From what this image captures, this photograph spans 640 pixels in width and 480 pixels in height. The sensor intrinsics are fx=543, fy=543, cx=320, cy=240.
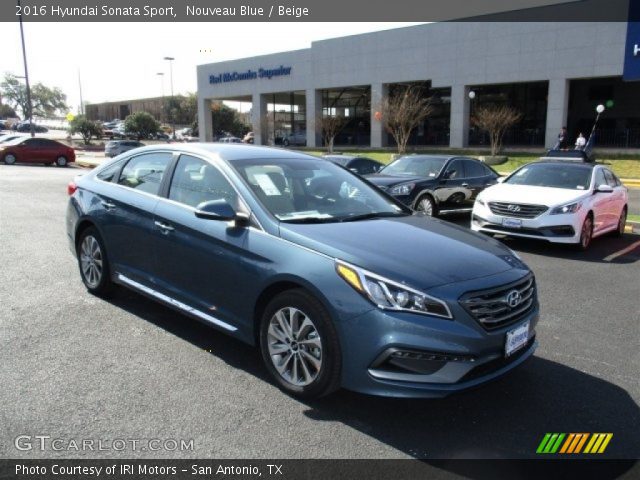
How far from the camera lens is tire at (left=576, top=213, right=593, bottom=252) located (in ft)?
28.3

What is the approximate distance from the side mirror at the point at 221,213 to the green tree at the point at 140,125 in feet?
198

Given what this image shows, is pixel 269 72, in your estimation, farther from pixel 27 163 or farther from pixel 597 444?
pixel 597 444

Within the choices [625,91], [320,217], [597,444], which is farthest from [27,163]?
[625,91]

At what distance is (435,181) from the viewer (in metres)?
11.2

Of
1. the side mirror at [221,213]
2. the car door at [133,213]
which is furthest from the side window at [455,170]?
the side mirror at [221,213]

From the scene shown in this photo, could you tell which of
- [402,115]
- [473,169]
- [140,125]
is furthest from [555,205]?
[140,125]

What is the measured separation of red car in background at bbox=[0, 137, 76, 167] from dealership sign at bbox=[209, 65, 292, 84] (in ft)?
69.9

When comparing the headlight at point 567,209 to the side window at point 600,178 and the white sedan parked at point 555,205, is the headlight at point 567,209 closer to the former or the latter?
the white sedan parked at point 555,205

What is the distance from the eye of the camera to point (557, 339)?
4.83 meters

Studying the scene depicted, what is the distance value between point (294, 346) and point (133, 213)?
224 centimetres

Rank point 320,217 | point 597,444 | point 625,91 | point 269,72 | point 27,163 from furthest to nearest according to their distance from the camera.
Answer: point 269,72 < point 625,91 < point 27,163 < point 320,217 < point 597,444

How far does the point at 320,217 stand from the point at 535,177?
696 centimetres

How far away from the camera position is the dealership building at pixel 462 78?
31250mm

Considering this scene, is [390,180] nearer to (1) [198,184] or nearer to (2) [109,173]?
(2) [109,173]
